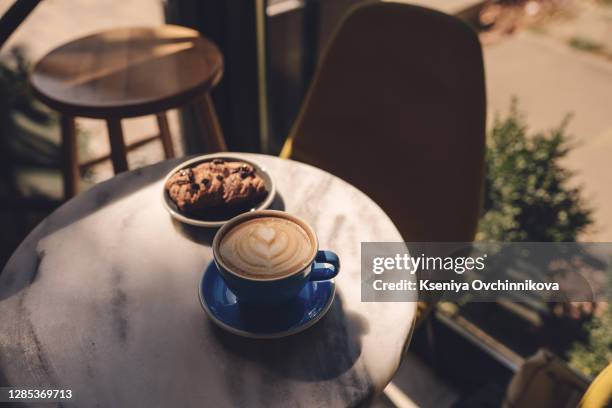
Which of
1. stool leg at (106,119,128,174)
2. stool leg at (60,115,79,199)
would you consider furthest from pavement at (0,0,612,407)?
stool leg at (106,119,128,174)

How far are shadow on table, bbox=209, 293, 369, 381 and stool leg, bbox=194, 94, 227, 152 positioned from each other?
1.00 metres

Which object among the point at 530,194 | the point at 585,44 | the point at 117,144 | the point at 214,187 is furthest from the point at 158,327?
the point at 585,44

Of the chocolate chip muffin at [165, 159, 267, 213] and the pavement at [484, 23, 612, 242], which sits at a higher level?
the chocolate chip muffin at [165, 159, 267, 213]

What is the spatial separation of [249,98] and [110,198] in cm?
123

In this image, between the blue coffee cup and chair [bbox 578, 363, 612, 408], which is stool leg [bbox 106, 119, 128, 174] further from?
chair [bbox 578, 363, 612, 408]

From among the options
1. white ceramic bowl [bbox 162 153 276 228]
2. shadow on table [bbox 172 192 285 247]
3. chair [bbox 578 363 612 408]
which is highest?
white ceramic bowl [bbox 162 153 276 228]

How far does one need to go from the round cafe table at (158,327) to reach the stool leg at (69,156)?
0.63 meters

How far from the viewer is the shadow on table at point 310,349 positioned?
31.2 inches

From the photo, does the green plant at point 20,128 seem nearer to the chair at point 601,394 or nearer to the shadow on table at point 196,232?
the shadow on table at point 196,232

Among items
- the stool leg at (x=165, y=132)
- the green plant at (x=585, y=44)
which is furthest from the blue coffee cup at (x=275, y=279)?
the green plant at (x=585, y=44)

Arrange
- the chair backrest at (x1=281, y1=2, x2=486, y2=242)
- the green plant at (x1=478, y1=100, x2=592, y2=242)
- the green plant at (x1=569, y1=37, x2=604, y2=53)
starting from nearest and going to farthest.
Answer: the chair backrest at (x1=281, y1=2, x2=486, y2=242) < the green plant at (x1=478, y1=100, x2=592, y2=242) < the green plant at (x1=569, y1=37, x2=604, y2=53)

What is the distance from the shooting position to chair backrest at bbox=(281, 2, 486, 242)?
135cm

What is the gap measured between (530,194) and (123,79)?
1481 mm

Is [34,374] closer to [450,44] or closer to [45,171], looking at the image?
[450,44]
